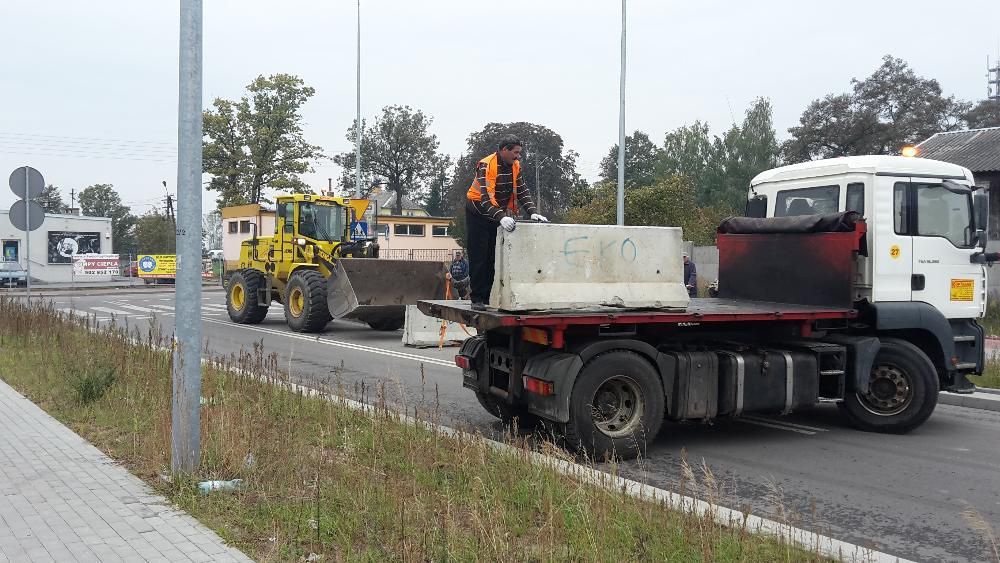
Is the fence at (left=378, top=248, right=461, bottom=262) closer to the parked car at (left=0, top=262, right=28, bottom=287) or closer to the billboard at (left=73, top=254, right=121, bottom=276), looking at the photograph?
the billboard at (left=73, top=254, right=121, bottom=276)

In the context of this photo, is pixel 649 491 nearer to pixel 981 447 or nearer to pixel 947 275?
pixel 981 447

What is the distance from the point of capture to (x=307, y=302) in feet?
57.9

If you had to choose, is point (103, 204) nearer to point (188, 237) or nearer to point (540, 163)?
point (540, 163)

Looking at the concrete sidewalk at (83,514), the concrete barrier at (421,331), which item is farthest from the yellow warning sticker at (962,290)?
the concrete barrier at (421,331)

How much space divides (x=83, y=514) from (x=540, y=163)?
2439 inches

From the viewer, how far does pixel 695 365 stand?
7570 mm

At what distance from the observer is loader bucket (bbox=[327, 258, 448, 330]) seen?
17141 millimetres

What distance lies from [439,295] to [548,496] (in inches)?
504

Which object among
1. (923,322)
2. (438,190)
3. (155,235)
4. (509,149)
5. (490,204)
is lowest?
(923,322)

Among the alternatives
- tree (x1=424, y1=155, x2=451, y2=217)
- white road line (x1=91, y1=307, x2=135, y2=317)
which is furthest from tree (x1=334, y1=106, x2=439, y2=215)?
white road line (x1=91, y1=307, x2=135, y2=317)

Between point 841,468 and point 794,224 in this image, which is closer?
point 841,468

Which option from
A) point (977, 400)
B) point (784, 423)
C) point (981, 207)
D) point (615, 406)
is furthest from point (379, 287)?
point (981, 207)

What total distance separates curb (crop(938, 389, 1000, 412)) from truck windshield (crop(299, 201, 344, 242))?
1287cm

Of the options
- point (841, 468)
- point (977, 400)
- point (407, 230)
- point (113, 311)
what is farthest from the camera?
point (407, 230)
